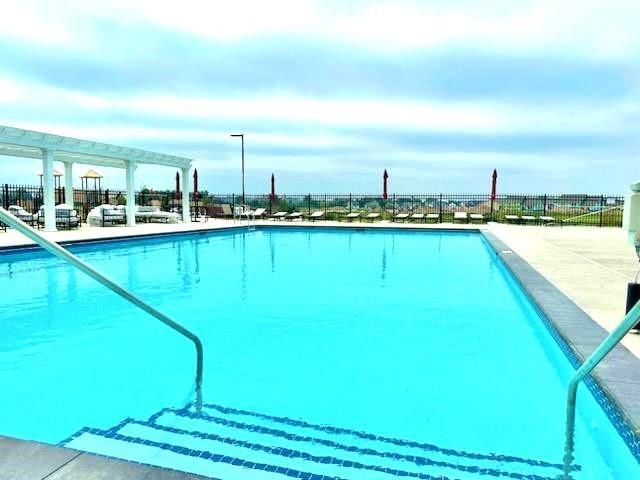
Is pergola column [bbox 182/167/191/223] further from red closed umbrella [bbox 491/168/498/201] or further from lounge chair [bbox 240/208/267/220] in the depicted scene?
red closed umbrella [bbox 491/168/498/201]

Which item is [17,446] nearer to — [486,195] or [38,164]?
[486,195]

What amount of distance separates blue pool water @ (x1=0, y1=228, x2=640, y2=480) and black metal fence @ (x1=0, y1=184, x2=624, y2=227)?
14663 millimetres

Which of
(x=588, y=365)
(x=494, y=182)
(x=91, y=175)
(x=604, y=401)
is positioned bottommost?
(x=604, y=401)

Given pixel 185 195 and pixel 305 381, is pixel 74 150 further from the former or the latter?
pixel 305 381

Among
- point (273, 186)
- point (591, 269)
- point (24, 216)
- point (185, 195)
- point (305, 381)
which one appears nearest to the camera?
point (305, 381)

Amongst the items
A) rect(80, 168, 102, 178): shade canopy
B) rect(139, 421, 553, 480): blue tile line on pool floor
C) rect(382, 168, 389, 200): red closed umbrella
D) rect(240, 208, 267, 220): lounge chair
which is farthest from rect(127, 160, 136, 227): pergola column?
rect(139, 421, 553, 480): blue tile line on pool floor

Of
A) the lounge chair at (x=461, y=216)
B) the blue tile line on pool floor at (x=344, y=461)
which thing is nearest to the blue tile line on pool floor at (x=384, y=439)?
the blue tile line on pool floor at (x=344, y=461)

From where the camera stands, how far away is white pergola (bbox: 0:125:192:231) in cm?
1356

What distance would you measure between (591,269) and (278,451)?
691 centimetres

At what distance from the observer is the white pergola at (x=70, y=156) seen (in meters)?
13.6

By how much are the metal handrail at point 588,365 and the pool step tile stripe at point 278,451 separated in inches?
9.6

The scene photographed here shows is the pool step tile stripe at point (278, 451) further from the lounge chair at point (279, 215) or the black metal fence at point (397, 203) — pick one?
the lounge chair at point (279, 215)

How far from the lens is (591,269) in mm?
7594

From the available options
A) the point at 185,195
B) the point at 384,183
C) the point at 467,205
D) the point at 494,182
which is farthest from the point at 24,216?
the point at 467,205
